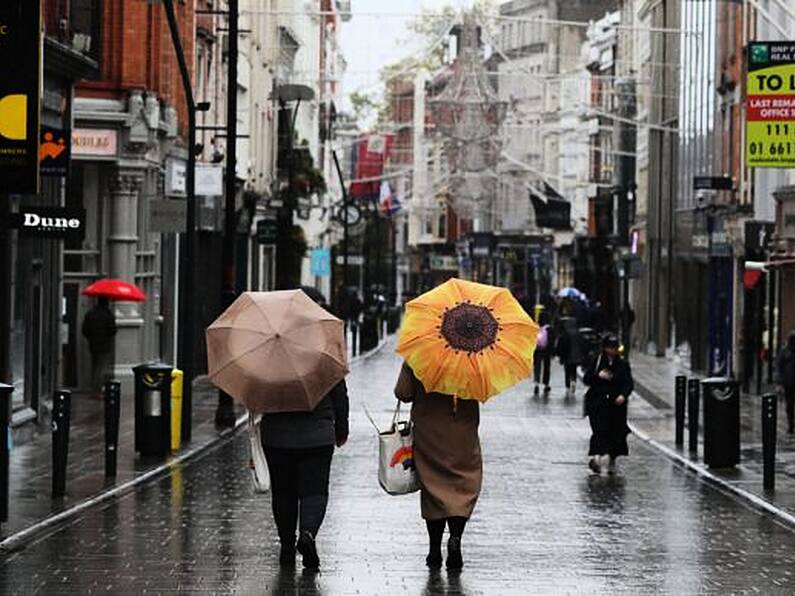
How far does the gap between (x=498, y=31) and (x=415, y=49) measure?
81.9 feet

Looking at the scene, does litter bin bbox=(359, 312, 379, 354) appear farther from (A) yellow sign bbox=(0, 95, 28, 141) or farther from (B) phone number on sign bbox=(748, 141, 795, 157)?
(A) yellow sign bbox=(0, 95, 28, 141)

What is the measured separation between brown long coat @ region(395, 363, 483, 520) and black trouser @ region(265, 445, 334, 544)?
0.80 meters

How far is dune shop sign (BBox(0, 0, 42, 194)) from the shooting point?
1911 cm

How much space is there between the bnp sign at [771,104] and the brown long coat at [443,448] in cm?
1404

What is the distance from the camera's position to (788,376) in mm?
33906

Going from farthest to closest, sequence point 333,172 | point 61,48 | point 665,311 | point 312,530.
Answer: point 333,172 < point 665,311 < point 61,48 < point 312,530

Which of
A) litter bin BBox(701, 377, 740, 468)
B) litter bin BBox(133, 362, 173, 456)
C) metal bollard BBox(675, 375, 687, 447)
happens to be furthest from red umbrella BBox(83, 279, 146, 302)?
litter bin BBox(701, 377, 740, 468)

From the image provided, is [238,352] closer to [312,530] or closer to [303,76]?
[312,530]

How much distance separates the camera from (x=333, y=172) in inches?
4882

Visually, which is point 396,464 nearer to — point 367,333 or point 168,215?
point 168,215

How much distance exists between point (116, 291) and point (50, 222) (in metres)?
11.7

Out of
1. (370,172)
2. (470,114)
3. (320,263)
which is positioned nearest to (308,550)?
(320,263)

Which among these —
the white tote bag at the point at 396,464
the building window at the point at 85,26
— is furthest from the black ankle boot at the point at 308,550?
the building window at the point at 85,26

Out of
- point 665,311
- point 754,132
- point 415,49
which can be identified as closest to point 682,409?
point 754,132
